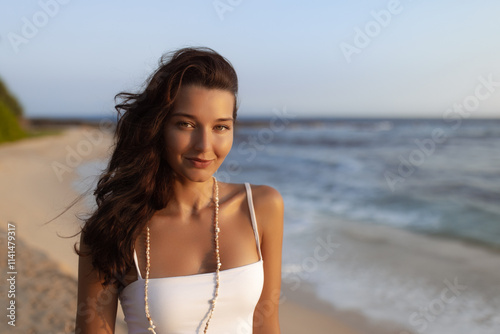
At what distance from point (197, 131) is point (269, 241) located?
65cm

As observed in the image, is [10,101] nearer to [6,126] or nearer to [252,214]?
[6,126]

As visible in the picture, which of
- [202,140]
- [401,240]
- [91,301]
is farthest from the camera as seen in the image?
[401,240]

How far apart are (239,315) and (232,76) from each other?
1056 millimetres

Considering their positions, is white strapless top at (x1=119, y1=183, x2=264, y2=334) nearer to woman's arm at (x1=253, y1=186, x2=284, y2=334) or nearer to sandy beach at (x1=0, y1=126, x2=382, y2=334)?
woman's arm at (x1=253, y1=186, x2=284, y2=334)

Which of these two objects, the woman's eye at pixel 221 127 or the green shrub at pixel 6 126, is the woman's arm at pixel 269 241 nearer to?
the woman's eye at pixel 221 127

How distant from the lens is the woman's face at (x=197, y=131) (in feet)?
6.48

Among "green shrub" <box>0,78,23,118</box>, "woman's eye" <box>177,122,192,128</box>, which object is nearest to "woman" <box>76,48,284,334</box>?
"woman's eye" <box>177,122,192,128</box>

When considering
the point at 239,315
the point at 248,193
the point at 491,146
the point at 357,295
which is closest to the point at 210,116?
the point at 248,193

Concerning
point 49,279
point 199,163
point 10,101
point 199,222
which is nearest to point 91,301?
point 199,222

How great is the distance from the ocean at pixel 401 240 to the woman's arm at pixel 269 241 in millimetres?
Answer: 456

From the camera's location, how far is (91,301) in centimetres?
208

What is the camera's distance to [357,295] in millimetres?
5367

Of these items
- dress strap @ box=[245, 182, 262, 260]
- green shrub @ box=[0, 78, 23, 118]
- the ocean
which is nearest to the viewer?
dress strap @ box=[245, 182, 262, 260]

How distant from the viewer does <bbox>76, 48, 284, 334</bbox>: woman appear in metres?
2.00
